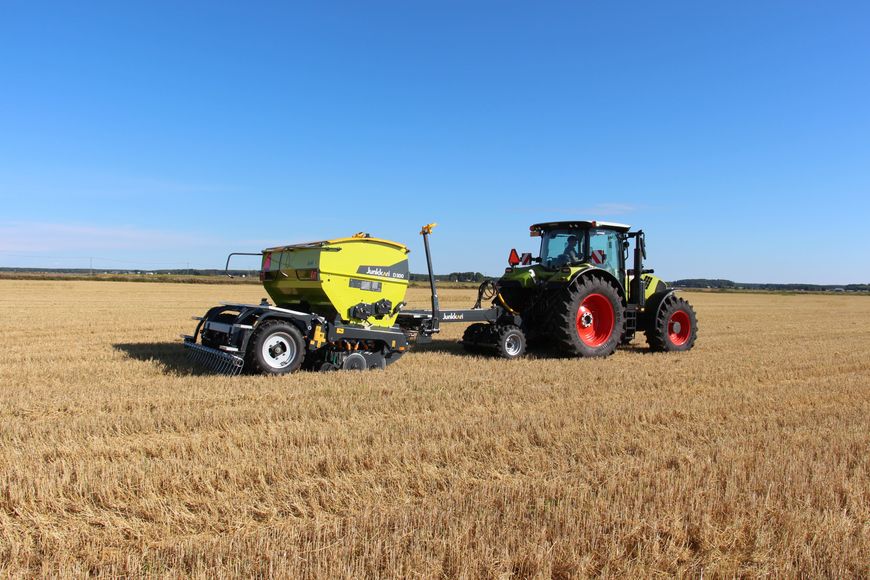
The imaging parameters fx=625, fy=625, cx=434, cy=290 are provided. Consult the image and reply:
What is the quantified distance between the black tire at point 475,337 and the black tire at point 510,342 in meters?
0.31

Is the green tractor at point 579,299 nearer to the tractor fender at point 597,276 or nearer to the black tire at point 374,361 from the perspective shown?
the tractor fender at point 597,276

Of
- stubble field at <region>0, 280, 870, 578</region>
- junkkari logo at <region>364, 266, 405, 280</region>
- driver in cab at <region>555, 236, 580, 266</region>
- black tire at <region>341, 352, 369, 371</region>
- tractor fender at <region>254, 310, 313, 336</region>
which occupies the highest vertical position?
driver in cab at <region>555, 236, 580, 266</region>

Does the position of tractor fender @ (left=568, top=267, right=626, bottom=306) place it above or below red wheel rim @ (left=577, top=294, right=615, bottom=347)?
above

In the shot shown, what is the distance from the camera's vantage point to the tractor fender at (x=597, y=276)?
31.7 ft

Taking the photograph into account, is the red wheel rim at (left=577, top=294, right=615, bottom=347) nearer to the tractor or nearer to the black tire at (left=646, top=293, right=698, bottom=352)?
the tractor

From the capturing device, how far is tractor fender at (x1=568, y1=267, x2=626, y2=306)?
9677mm

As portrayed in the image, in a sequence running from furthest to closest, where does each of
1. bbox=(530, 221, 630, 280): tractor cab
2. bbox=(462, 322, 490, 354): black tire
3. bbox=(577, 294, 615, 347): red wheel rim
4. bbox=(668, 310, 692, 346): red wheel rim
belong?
bbox=(668, 310, 692, 346): red wheel rim, bbox=(530, 221, 630, 280): tractor cab, bbox=(577, 294, 615, 347): red wheel rim, bbox=(462, 322, 490, 354): black tire

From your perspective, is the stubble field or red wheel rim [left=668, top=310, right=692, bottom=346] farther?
red wheel rim [left=668, top=310, right=692, bottom=346]

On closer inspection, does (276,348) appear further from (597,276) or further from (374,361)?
(597,276)

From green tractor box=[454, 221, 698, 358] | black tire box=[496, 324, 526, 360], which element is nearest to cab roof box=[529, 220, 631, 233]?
green tractor box=[454, 221, 698, 358]

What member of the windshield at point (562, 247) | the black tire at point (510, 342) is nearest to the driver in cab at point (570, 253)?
the windshield at point (562, 247)

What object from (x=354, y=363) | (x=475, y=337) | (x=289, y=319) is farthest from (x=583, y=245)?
(x=289, y=319)

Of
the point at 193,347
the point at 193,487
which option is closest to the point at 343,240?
the point at 193,347

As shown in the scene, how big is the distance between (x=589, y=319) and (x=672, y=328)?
2.17m
